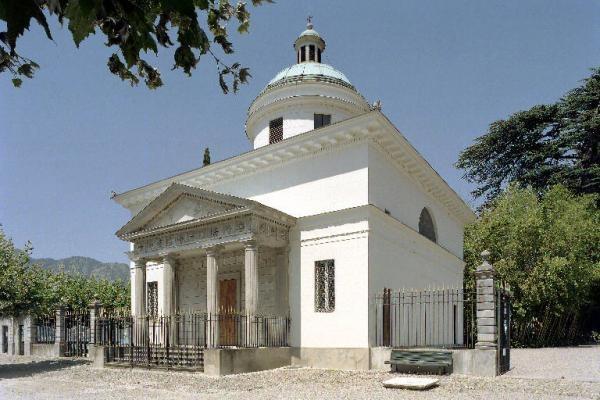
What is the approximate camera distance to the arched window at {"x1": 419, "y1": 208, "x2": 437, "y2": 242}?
21.2 m

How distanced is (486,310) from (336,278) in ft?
15.3

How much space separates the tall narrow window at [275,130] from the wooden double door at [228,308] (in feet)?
20.4

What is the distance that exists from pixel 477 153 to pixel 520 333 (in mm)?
17144

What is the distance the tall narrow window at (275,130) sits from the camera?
2202 centimetres

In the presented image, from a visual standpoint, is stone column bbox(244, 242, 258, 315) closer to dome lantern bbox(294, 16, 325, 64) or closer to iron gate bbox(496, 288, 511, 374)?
iron gate bbox(496, 288, 511, 374)

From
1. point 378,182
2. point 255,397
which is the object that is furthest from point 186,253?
point 255,397

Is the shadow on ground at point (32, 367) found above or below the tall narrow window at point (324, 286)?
below

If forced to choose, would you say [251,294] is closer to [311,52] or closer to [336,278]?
[336,278]

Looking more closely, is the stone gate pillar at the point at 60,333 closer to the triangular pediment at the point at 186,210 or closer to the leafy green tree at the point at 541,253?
the triangular pediment at the point at 186,210

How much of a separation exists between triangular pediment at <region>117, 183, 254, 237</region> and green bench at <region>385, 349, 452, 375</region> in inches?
240

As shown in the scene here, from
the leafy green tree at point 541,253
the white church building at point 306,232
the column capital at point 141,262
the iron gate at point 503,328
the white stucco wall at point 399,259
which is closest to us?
the iron gate at point 503,328

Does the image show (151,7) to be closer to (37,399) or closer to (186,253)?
(37,399)

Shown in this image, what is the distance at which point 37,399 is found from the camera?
36.5 feet

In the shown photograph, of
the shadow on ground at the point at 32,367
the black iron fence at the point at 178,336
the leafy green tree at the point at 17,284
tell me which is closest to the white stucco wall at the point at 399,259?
the black iron fence at the point at 178,336
